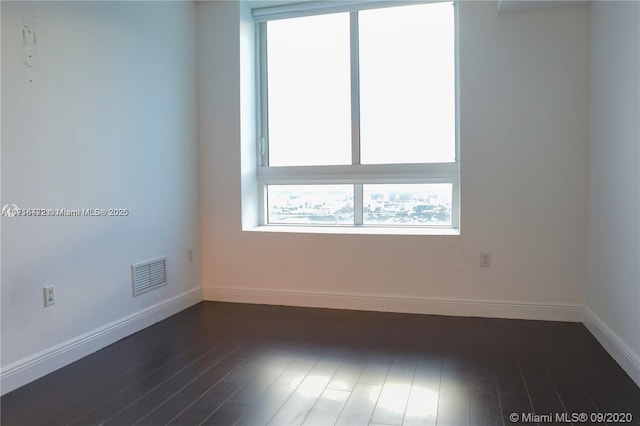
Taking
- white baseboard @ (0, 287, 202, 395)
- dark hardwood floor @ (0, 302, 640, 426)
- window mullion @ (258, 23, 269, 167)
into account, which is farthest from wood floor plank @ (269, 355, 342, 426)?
window mullion @ (258, 23, 269, 167)

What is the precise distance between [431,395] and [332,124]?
7.78 ft

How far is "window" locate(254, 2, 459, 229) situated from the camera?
3461 mm

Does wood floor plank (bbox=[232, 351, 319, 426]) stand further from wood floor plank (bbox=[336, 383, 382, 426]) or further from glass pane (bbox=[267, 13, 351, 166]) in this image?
glass pane (bbox=[267, 13, 351, 166])

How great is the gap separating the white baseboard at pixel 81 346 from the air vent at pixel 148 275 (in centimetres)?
15

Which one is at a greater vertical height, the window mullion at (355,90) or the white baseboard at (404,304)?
the window mullion at (355,90)

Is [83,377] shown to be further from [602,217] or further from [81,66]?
[602,217]

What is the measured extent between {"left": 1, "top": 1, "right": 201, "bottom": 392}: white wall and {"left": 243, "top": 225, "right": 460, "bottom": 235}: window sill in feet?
2.46

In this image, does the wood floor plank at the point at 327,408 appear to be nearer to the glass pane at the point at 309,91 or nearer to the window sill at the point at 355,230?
the window sill at the point at 355,230

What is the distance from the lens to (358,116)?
3.64 m

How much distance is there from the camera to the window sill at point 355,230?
11.0 feet

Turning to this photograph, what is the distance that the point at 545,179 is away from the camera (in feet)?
10.0

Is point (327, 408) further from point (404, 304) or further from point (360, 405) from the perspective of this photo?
point (404, 304)

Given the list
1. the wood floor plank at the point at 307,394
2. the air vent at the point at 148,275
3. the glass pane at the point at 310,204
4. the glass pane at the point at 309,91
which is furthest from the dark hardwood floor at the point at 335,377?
the glass pane at the point at 309,91

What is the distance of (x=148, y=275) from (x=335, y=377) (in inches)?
63.1
